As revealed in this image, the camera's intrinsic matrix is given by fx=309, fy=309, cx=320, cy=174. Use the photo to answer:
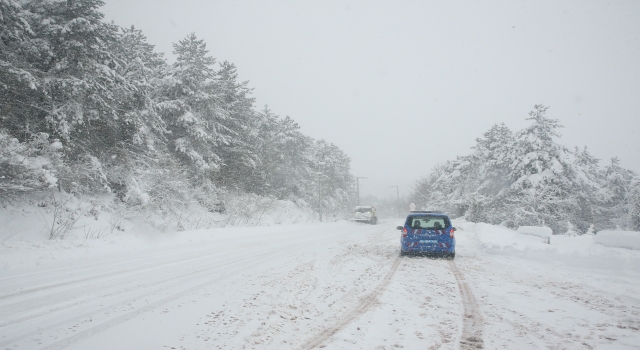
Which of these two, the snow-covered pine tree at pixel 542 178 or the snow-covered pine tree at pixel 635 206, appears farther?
the snow-covered pine tree at pixel 635 206

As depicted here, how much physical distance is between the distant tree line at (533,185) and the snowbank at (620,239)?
1219 cm

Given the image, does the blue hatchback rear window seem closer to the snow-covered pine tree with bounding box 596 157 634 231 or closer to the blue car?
the blue car

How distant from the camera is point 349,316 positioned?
4586 millimetres

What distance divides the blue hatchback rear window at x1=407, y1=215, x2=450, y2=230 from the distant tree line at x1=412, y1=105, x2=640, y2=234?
54.7 feet

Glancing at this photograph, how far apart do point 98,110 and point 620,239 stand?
21393mm

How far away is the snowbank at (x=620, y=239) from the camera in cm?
1007

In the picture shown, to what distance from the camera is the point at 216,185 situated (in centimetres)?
2561

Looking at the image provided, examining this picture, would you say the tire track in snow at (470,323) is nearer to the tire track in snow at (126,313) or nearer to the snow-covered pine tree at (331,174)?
the tire track in snow at (126,313)

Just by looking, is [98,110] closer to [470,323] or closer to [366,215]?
[470,323]

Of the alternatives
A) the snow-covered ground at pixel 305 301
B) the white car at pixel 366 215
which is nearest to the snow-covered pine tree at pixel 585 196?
the white car at pixel 366 215

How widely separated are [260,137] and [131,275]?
1178 inches

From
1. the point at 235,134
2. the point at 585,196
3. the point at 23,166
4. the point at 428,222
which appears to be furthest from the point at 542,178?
the point at 23,166

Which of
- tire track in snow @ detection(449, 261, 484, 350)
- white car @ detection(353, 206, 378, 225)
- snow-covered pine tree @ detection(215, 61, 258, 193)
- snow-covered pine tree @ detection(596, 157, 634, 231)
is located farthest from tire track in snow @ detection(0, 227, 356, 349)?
snow-covered pine tree @ detection(596, 157, 634, 231)

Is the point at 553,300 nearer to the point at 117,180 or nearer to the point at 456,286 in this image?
the point at 456,286
